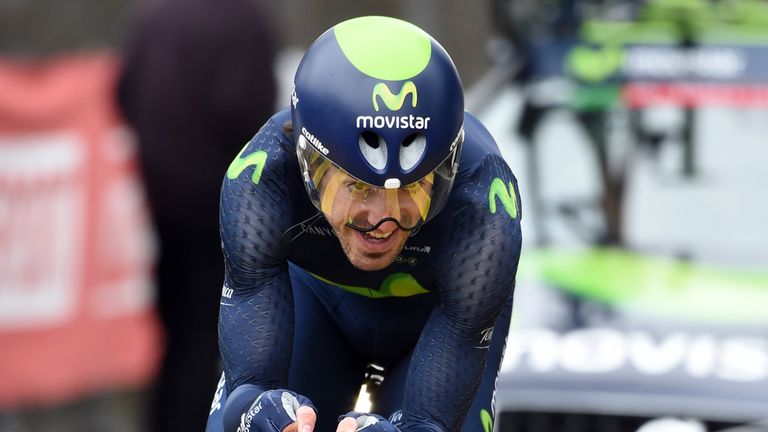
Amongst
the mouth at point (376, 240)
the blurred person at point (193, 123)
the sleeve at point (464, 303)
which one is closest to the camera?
the mouth at point (376, 240)

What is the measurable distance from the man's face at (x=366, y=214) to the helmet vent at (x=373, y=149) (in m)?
0.06

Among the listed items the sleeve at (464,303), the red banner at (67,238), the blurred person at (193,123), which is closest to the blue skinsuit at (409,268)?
the sleeve at (464,303)

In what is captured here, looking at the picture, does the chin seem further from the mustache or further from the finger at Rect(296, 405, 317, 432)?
the finger at Rect(296, 405, 317, 432)

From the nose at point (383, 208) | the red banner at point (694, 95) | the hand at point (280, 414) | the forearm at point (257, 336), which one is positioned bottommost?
the hand at point (280, 414)

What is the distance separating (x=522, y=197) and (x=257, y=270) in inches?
94.7

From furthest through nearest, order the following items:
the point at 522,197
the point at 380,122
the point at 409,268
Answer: the point at 522,197, the point at 409,268, the point at 380,122

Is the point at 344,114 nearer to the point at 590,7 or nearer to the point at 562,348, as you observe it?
the point at 562,348

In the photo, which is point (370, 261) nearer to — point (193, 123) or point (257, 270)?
point (257, 270)

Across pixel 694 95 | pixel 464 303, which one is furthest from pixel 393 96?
pixel 694 95

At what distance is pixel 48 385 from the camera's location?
839 centimetres

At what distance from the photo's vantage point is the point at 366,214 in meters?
3.42

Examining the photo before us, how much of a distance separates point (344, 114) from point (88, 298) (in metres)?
5.11

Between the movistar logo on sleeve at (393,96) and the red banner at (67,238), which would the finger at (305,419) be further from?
the red banner at (67,238)

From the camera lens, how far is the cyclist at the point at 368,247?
3.39m
